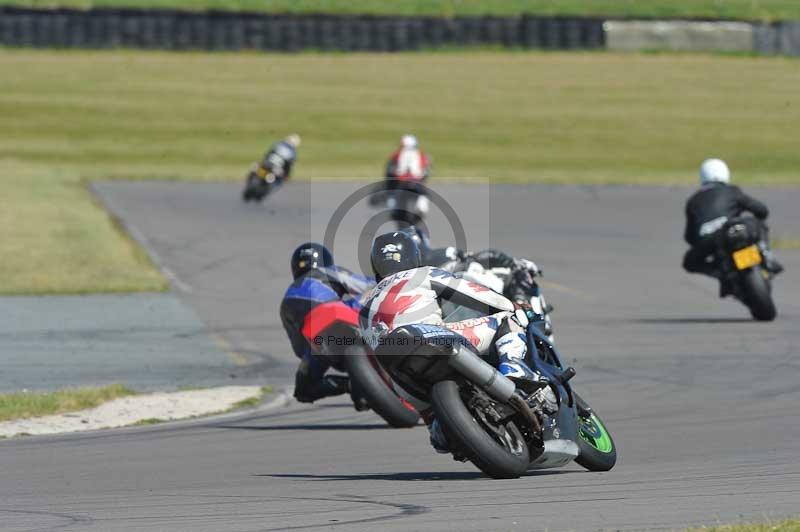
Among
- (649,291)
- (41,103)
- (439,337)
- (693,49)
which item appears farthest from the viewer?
(693,49)

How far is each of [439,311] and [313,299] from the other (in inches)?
129

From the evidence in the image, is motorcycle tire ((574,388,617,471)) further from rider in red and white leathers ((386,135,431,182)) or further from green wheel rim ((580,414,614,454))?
rider in red and white leathers ((386,135,431,182))

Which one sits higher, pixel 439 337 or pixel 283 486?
pixel 439 337

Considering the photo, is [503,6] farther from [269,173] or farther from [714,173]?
[714,173]

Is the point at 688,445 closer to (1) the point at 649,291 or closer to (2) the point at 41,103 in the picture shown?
(1) the point at 649,291

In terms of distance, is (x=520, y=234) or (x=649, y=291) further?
(x=520, y=234)

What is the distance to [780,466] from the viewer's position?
767 centimetres

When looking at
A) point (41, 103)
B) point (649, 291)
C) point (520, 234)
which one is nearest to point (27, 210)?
point (520, 234)

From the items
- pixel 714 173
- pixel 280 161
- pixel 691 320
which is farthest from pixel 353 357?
pixel 280 161

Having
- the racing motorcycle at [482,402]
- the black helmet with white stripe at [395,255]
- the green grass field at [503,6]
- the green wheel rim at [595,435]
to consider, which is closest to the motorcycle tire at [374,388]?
the black helmet with white stripe at [395,255]

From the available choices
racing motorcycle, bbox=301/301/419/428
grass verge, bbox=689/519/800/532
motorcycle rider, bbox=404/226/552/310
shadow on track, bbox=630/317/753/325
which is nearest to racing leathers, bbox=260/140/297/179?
shadow on track, bbox=630/317/753/325

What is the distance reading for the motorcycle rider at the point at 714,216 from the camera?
1544cm

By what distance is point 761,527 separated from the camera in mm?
5809

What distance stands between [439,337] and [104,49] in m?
37.4
